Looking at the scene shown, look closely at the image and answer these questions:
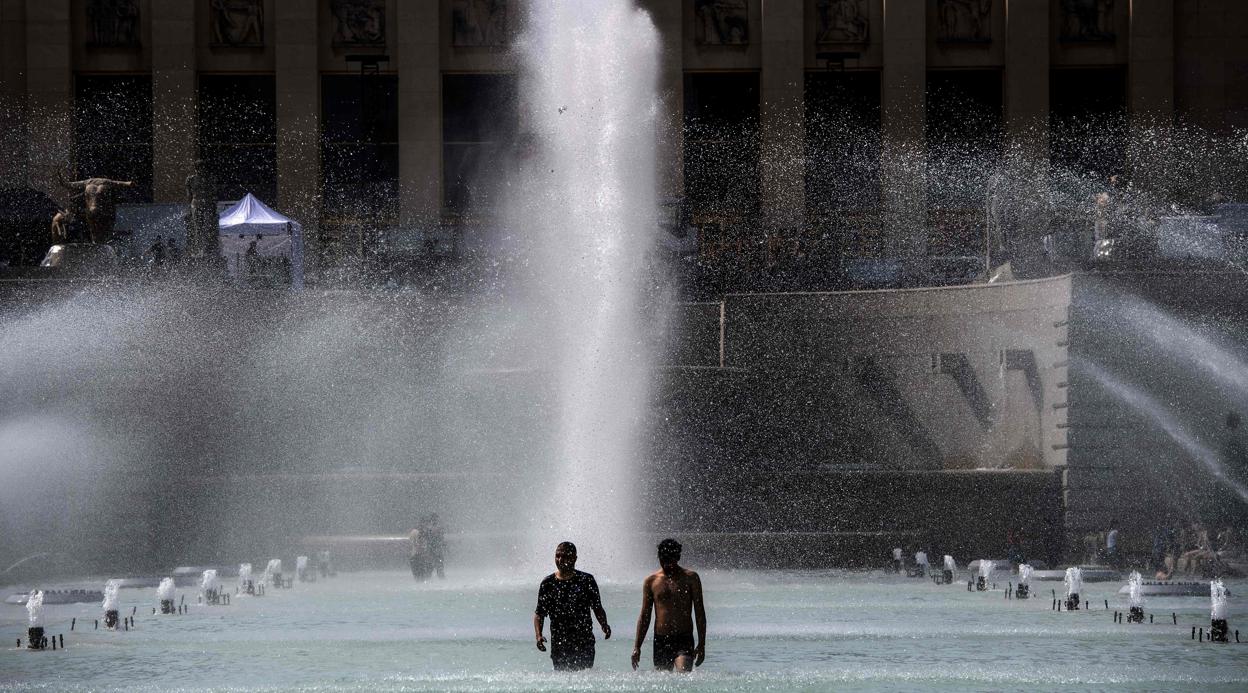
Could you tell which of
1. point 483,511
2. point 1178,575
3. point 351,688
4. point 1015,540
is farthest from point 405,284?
point 351,688

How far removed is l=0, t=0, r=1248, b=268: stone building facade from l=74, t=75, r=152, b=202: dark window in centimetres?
8

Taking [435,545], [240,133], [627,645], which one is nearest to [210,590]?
[435,545]

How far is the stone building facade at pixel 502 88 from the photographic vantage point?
199ft

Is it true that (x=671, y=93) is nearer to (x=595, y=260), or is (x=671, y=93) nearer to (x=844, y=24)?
(x=844, y=24)

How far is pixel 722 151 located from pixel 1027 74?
10.8 meters

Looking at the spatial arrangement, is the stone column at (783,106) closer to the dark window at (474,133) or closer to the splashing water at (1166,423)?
the dark window at (474,133)

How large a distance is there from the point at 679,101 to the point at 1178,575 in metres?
31.9

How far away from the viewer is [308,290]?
44.5 meters

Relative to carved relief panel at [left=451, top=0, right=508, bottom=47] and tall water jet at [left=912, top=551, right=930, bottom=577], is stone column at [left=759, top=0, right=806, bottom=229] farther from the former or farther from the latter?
tall water jet at [left=912, top=551, right=930, bottom=577]

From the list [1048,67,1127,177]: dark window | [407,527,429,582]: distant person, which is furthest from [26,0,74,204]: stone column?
[1048,67,1127,177]: dark window

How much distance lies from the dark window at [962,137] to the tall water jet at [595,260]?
61.7 ft

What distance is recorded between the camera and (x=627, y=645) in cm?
1973

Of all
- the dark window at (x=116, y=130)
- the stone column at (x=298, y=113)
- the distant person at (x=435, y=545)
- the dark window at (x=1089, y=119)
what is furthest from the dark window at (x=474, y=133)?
the distant person at (x=435, y=545)

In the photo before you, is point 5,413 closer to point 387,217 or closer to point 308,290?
point 308,290
